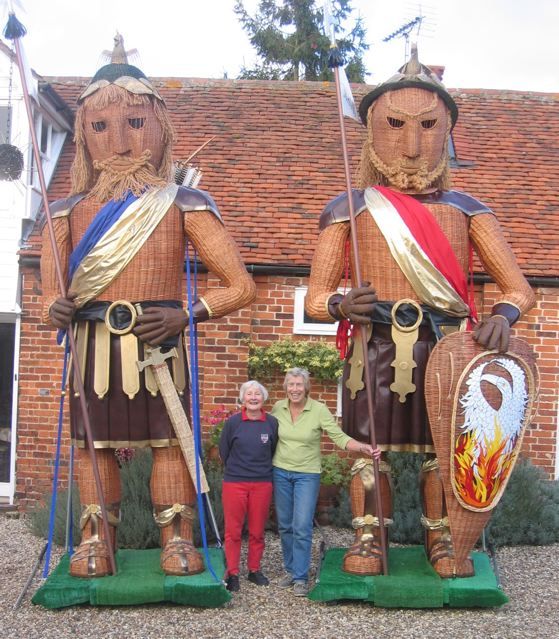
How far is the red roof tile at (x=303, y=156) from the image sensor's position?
24.3ft

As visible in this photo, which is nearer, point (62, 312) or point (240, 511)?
point (62, 312)

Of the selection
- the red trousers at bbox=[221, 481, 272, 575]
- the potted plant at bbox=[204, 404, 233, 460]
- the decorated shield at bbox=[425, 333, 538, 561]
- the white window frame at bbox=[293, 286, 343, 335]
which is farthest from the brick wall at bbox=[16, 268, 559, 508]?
the decorated shield at bbox=[425, 333, 538, 561]

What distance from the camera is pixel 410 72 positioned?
14.1 feet

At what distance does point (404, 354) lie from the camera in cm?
413

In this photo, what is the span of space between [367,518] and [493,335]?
1.21 meters

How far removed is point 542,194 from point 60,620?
6204 millimetres

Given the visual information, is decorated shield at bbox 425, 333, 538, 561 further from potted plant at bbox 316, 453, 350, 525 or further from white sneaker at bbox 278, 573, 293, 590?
potted plant at bbox 316, 453, 350, 525

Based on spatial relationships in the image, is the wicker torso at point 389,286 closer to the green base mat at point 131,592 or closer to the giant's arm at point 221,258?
the giant's arm at point 221,258

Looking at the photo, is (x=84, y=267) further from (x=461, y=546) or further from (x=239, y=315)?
(x=239, y=315)

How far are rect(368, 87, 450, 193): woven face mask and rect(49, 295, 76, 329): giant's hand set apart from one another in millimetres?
1849

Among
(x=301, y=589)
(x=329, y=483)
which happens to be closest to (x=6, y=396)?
(x=329, y=483)

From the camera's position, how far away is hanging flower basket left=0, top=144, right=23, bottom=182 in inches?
267

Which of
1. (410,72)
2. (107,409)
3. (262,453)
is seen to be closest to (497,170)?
(410,72)

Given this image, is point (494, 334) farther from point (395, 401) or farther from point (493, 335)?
point (395, 401)
